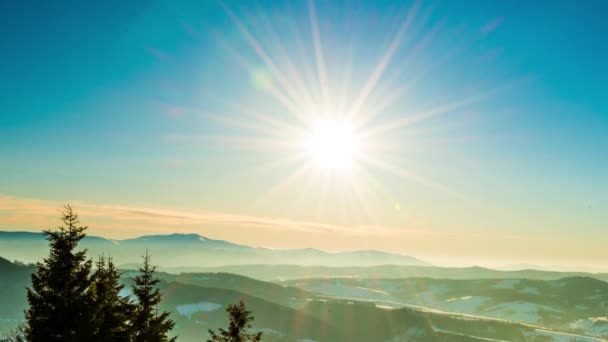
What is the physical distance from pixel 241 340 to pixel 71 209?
51.2 feet

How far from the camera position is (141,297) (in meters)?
37.6

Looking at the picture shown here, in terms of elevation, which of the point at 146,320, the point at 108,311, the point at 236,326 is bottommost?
the point at 146,320

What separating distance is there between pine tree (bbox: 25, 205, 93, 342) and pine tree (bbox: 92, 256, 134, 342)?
→ 904 mm

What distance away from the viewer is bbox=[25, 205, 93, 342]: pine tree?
25.8 metres

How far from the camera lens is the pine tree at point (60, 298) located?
25797mm

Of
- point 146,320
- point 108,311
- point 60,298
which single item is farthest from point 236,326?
point 60,298

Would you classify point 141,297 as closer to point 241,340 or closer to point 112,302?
point 112,302

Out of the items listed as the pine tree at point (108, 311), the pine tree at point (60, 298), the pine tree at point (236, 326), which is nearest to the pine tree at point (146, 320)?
the pine tree at point (108, 311)

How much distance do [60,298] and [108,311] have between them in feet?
21.3

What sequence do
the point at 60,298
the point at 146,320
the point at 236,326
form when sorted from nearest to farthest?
the point at 60,298
the point at 236,326
the point at 146,320

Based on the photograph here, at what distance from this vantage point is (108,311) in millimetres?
31797

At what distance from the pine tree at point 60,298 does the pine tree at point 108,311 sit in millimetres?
904

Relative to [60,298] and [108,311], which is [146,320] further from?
[60,298]

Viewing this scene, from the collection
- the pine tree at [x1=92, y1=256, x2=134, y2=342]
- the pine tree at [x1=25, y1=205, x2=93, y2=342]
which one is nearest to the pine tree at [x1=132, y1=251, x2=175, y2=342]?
the pine tree at [x1=92, y1=256, x2=134, y2=342]
